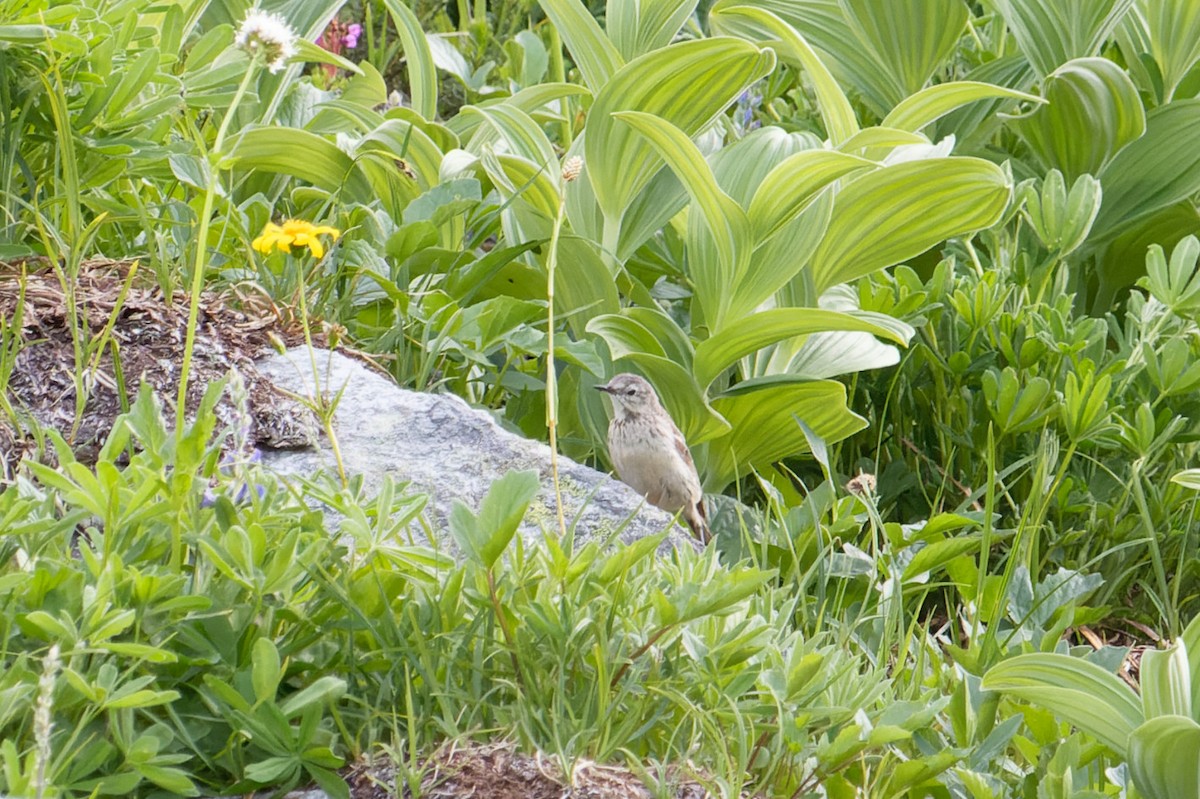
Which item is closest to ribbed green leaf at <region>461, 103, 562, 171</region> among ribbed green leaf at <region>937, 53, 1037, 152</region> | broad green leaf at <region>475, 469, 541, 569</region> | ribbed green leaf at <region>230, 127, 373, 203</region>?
ribbed green leaf at <region>230, 127, 373, 203</region>

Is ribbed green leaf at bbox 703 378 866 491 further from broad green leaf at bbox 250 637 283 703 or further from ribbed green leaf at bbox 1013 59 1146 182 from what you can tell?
broad green leaf at bbox 250 637 283 703

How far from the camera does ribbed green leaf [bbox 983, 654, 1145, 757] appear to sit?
239 centimetres

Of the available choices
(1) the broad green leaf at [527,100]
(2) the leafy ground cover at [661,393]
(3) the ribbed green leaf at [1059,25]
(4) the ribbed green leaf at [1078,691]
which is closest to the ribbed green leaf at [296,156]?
(2) the leafy ground cover at [661,393]

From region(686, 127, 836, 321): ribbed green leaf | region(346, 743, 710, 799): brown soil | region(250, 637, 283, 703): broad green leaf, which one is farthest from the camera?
region(686, 127, 836, 321): ribbed green leaf

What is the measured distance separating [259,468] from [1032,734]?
5.37 ft

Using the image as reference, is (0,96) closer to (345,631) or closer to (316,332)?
(316,332)

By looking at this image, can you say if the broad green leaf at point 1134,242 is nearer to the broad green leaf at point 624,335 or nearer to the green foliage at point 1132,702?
the broad green leaf at point 624,335

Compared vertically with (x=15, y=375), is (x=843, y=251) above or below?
above

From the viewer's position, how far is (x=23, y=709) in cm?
198

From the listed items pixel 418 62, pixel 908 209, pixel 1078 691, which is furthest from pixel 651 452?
pixel 418 62

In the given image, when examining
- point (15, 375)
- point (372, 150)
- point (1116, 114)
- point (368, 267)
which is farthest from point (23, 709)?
point (1116, 114)

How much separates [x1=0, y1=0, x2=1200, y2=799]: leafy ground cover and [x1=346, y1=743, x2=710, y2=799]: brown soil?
16 mm

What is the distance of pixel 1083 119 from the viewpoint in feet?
16.0

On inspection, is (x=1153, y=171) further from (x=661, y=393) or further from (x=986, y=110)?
(x=661, y=393)
